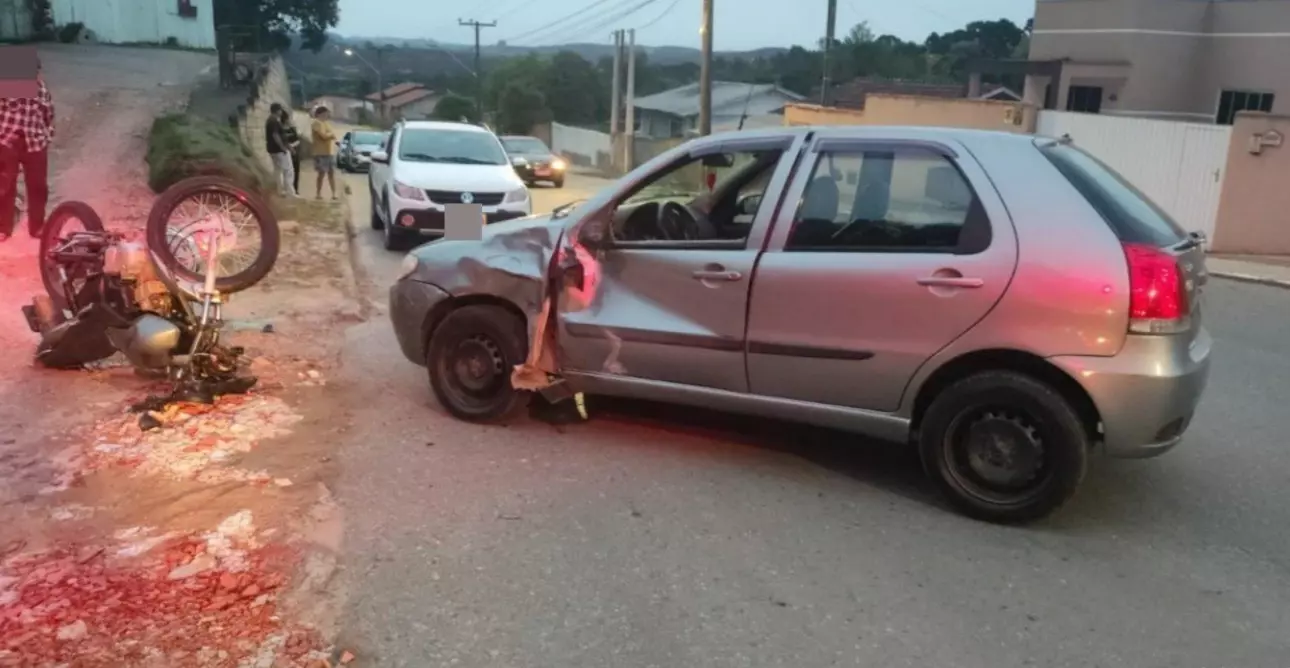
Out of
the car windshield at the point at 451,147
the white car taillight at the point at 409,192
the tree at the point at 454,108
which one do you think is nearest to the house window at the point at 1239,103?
the car windshield at the point at 451,147

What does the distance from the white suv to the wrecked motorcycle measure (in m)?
5.28

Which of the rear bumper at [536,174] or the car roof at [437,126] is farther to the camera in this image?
the rear bumper at [536,174]

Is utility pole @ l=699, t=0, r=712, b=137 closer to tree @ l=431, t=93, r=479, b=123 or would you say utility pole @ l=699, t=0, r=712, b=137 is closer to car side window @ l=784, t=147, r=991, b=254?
car side window @ l=784, t=147, r=991, b=254

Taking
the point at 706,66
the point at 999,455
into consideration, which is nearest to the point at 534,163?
the point at 706,66

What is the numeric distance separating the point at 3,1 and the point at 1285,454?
2820 cm

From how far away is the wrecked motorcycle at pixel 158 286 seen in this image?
624 cm

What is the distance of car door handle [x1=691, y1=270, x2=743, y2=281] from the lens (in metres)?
5.20

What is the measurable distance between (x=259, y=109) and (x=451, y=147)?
10.1m

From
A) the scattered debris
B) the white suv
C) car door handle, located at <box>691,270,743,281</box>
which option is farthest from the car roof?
car door handle, located at <box>691,270,743,281</box>

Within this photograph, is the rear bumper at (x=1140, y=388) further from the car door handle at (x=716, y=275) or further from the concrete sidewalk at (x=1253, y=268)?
the concrete sidewalk at (x=1253, y=268)

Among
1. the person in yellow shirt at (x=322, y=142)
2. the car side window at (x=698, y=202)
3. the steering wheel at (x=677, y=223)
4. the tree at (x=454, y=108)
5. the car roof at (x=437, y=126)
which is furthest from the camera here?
the tree at (x=454, y=108)

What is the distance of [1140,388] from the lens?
4457 millimetres

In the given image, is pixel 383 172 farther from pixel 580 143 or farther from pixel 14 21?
pixel 580 143

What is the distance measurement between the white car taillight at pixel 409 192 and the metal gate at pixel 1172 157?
1003 cm
